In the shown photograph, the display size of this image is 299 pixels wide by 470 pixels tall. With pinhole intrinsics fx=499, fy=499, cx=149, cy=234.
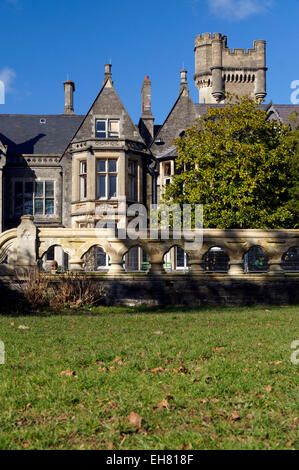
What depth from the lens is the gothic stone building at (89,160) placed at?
91.3 ft

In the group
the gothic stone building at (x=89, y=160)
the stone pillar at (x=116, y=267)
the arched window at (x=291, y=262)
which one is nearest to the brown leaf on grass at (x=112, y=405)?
the stone pillar at (x=116, y=267)

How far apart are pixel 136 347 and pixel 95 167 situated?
22.1 metres

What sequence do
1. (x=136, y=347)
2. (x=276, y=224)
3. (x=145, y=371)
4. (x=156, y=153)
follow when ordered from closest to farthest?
(x=145, y=371), (x=136, y=347), (x=276, y=224), (x=156, y=153)

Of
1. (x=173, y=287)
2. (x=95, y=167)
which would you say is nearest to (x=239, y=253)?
(x=173, y=287)

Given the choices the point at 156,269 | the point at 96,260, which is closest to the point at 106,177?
the point at 96,260

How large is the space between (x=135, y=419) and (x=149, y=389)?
769 mm

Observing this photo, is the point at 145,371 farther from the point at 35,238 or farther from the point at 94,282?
the point at 35,238

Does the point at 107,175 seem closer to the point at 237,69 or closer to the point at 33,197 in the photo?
the point at 33,197

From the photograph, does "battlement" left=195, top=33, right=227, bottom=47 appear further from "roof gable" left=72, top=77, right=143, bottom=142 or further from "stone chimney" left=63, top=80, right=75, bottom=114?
"roof gable" left=72, top=77, right=143, bottom=142

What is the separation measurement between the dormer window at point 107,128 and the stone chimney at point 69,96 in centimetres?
938

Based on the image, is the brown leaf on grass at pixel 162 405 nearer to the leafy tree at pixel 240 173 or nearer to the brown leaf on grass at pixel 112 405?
the brown leaf on grass at pixel 112 405

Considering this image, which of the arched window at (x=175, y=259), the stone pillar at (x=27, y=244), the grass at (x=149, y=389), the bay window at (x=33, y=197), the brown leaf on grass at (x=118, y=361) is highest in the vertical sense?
the bay window at (x=33, y=197)

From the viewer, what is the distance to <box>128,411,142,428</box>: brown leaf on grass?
3.79 m

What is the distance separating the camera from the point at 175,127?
3172 centimetres
